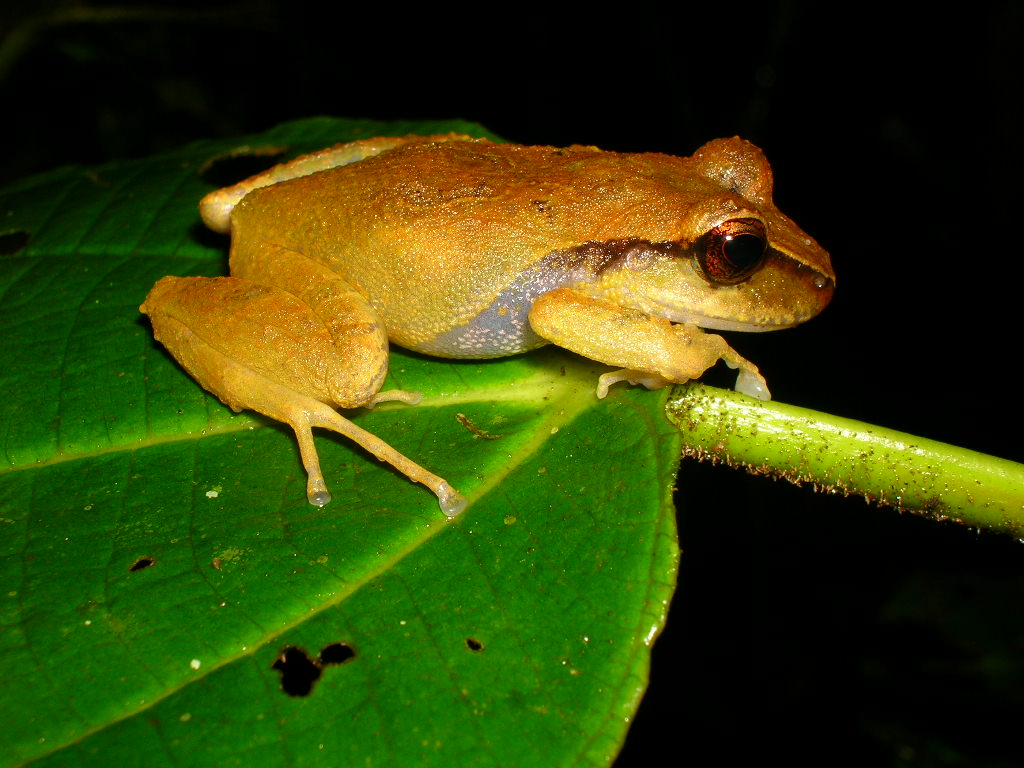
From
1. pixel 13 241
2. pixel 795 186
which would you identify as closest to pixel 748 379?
pixel 13 241

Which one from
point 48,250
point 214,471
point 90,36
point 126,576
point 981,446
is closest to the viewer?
point 126,576

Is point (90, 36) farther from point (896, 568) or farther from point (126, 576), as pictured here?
point (896, 568)

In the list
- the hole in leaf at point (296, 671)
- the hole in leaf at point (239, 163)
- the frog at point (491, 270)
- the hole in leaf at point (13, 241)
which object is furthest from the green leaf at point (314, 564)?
the hole in leaf at point (239, 163)

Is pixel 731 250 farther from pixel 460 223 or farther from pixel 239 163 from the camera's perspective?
pixel 239 163

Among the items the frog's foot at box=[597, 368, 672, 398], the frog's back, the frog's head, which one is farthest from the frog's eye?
the frog's foot at box=[597, 368, 672, 398]

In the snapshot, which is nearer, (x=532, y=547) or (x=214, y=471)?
(x=532, y=547)

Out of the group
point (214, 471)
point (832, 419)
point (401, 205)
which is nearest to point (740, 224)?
point (832, 419)
